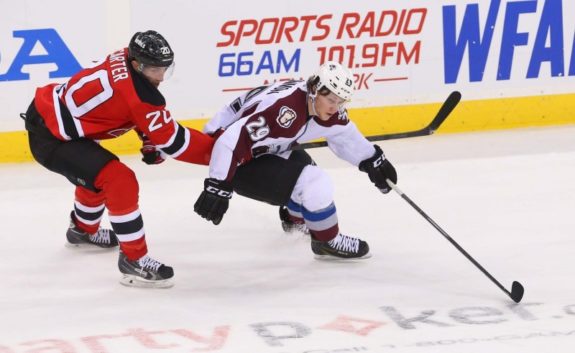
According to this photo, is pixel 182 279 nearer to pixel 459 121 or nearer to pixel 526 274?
pixel 526 274

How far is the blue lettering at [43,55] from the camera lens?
585 cm

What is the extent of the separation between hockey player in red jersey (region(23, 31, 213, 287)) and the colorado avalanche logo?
10.8 inches

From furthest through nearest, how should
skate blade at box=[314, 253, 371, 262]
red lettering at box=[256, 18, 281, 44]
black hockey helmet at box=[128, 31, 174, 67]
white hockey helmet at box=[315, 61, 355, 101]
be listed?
red lettering at box=[256, 18, 281, 44] < skate blade at box=[314, 253, 371, 262] < white hockey helmet at box=[315, 61, 355, 101] < black hockey helmet at box=[128, 31, 174, 67]

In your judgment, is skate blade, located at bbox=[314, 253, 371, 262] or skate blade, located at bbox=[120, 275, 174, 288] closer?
skate blade, located at bbox=[120, 275, 174, 288]

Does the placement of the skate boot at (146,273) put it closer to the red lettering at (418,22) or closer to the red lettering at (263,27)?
the red lettering at (263,27)

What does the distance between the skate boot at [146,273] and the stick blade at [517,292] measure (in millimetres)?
1201

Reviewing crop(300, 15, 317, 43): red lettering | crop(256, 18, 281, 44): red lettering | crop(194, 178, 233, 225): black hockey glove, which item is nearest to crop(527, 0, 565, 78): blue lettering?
crop(300, 15, 317, 43): red lettering

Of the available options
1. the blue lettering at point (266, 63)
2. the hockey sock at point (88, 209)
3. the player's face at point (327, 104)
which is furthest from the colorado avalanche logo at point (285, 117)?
the blue lettering at point (266, 63)

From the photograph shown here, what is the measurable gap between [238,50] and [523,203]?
6.46 ft

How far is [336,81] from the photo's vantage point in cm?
382

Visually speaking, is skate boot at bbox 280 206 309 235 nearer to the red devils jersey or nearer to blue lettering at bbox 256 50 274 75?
the red devils jersey

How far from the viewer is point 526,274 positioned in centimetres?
392

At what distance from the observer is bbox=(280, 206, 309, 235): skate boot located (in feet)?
14.9

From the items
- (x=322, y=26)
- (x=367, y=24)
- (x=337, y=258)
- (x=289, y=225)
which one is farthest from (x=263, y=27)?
(x=337, y=258)
